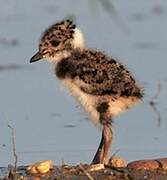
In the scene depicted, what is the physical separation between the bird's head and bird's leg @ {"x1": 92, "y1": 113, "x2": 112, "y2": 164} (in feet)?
1.53

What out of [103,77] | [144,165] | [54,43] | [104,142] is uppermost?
[54,43]

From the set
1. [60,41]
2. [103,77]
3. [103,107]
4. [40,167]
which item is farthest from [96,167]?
[60,41]

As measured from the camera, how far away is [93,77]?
24.4 ft

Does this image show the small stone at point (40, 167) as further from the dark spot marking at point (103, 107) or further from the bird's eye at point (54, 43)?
the bird's eye at point (54, 43)

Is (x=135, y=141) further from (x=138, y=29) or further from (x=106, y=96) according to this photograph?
(x=138, y=29)

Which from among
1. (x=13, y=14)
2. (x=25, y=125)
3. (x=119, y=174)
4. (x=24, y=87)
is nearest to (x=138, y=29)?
(x=13, y=14)

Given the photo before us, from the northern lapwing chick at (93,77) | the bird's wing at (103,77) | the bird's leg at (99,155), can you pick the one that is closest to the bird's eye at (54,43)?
the northern lapwing chick at (93,77)

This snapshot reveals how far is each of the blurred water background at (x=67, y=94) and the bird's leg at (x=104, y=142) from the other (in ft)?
0.68

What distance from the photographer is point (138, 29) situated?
11.7 m

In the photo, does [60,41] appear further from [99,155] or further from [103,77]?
[99,155]

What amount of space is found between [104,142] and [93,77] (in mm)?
451

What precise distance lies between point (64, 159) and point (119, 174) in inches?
33.7

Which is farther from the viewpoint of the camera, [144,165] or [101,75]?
[101,75]

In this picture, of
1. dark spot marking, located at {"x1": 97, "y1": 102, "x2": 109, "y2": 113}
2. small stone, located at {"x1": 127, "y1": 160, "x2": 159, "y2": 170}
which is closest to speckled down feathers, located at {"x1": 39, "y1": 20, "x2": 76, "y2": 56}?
dark spot marking, located at {"x1": 97, "y1": 102, "x2": 109, "y2": 113}
